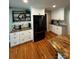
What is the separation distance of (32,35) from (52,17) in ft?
13.2

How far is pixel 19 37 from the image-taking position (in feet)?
18.4

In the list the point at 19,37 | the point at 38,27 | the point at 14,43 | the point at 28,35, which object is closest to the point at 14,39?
the point at 14,43

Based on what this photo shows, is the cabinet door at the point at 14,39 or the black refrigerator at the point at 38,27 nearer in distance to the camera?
the cabinet door at the point at 14,39

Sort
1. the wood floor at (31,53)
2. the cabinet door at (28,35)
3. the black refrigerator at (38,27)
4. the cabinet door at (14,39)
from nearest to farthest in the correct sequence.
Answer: the wood floor at (31,53), the cabinet door at (14,39), the cabinet door at (28,35), the black refrigerator at (38,27)

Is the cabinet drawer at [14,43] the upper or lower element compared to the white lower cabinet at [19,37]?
lower

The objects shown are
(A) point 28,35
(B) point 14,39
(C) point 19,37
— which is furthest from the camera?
(A) point 28,35

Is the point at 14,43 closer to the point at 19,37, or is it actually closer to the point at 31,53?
the point at 19,37

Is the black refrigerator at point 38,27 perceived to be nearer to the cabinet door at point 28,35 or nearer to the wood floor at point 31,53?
the cabinet door at point 28,35

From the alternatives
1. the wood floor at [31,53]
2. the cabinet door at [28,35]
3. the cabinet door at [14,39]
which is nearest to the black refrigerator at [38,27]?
the cabinet door at [28,35]

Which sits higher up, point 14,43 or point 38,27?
point 38,27

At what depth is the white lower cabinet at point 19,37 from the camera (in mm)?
5207
